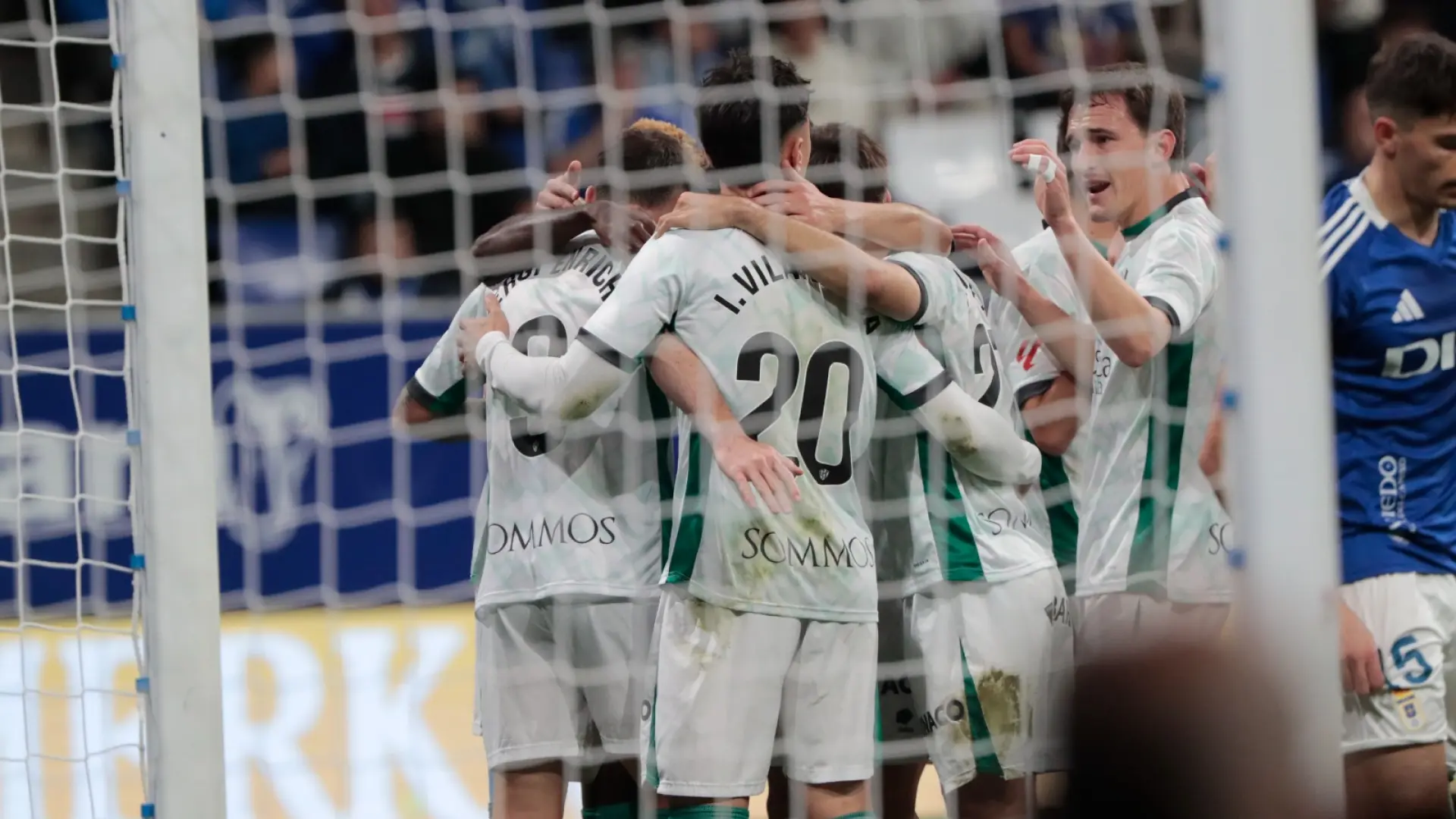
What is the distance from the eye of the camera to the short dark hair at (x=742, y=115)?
8.79 feet

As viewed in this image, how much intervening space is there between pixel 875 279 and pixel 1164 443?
554 mm

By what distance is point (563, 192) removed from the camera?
2.96m

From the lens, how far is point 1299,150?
85.4 inches

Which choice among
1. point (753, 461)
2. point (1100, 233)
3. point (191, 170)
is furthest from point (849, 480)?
point (191, 170)

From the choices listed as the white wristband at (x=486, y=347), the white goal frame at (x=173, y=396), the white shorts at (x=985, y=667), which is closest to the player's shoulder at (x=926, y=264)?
the white shorts at (x=985, y=667)

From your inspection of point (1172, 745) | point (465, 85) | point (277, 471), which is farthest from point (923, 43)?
point (1172, 745)

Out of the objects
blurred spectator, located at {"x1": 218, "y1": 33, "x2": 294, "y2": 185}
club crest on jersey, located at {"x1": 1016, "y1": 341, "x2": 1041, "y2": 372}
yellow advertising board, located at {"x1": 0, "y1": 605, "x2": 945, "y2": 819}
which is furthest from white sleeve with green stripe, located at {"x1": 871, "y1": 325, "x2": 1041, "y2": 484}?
blurred spectator, located at {"x1": 218, "y1": 33, "x2": 294, "y2": 185}

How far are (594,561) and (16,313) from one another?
2681mm

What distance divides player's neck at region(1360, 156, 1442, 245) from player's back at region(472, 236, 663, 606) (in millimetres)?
1185

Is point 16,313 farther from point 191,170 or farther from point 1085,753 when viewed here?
point 1085,753

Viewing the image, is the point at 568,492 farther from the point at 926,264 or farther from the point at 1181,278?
the point at 1181,278

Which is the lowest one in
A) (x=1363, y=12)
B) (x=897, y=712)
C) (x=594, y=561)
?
(x=897, y=712)

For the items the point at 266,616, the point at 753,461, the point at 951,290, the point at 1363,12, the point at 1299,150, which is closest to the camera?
the point at 1299,150

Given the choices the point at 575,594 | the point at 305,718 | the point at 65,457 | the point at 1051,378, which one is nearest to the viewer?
the point at 575,594
